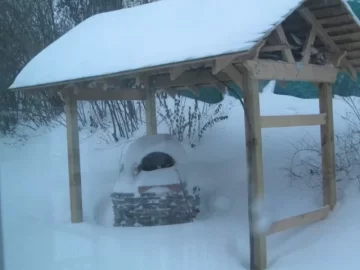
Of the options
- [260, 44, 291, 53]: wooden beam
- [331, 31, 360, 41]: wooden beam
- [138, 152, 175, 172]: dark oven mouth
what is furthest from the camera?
[138, 152, 175, 172]: dark oven mouth

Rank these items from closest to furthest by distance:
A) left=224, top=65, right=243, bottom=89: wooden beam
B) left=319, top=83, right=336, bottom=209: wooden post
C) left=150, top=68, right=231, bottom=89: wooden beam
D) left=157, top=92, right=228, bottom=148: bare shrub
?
1. left=224, top=65, right=243, bottom=89: wooden beam
2. left=319, top=83, right=336, bottom=209: wooden post
3. left=150, top=68, right=231, bottom=89: wooden beam
4. left=157, top=92, right=228, bottom=148: bare shrub

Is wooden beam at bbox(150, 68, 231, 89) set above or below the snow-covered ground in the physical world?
above

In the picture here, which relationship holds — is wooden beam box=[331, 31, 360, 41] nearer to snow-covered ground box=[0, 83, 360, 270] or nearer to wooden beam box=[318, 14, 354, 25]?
wooden beam box=[318, 14, 354, 25]

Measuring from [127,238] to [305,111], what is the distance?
4866mm

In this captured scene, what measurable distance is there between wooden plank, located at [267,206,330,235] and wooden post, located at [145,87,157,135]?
3262 millimetres

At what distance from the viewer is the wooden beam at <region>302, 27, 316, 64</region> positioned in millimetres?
6605

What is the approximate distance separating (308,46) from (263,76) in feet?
3.84

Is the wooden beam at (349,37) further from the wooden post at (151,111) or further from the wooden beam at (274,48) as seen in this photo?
the wooden post at (151,111)

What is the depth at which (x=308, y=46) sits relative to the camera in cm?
664

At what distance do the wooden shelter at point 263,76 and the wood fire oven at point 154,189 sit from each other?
67 cm

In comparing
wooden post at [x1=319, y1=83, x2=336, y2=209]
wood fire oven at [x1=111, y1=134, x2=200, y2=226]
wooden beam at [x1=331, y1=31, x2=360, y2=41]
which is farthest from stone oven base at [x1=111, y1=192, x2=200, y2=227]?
wooden beam at [x1=331, y1=31, x2=360, y2=41]

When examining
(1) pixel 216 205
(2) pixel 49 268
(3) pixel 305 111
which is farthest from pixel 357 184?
(2) pixel 49 268

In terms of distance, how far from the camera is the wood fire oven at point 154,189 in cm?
762

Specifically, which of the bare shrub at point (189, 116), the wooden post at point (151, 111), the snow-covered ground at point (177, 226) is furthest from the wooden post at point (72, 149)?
the bare shrub at point (189, 116)
